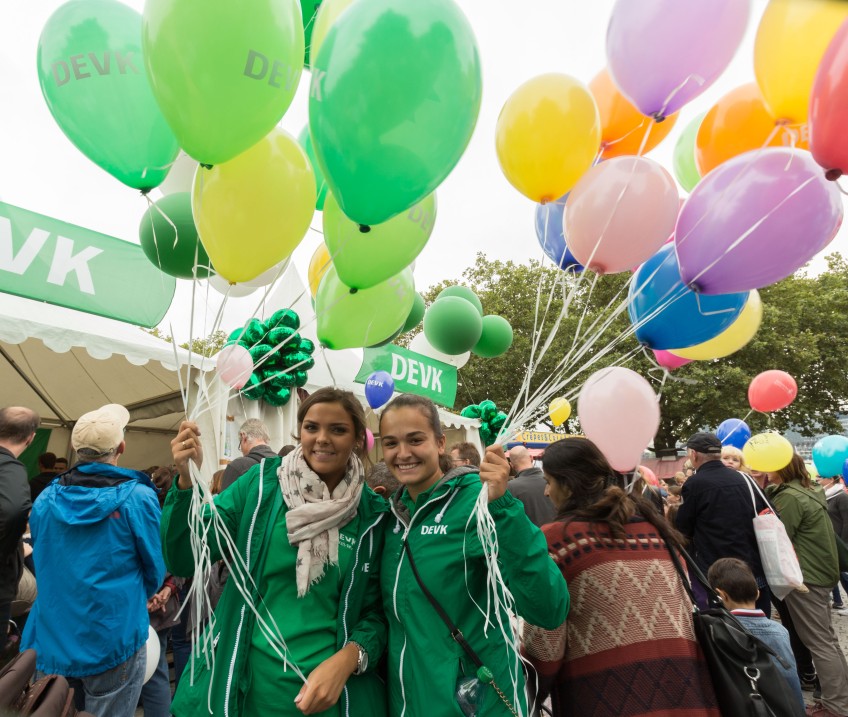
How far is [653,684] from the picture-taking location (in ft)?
4.89

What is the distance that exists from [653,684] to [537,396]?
3.00 ft

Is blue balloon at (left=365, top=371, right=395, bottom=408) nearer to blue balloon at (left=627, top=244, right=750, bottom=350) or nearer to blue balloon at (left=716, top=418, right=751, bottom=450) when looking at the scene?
→ blue balloon at (left=627, top=244, right=750, bottom=350)

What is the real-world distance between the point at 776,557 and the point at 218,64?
3919 mm

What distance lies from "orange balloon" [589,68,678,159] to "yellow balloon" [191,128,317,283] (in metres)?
1.59

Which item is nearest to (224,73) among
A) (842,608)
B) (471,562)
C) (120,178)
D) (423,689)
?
(120,178)

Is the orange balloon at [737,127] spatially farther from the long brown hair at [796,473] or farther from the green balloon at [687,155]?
the long brown hair at [796,473]

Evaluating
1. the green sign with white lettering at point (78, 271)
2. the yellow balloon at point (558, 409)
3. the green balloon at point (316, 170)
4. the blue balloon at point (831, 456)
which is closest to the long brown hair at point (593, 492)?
the yellow balloon at point (558, 409)

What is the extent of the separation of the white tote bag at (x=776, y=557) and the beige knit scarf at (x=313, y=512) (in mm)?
2964

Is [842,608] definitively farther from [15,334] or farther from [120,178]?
[15,334]

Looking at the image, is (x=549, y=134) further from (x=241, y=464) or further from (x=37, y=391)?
(x=37, y=391)

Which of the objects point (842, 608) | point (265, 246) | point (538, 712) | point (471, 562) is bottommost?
point (842, 608)

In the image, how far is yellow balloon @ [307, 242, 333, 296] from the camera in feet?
10.3

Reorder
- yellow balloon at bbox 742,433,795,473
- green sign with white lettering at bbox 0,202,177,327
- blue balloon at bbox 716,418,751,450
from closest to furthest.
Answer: green sign with white lettering at bbox 0,202,177,327 < yellow balloon at bbox 742,433,795,473 < blue balloon at bbox 716,418,751,450

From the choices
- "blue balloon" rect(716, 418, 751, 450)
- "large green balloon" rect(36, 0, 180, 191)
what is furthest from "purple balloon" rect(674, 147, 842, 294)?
"blue balloon" rect(716, 418, 751, 450)
